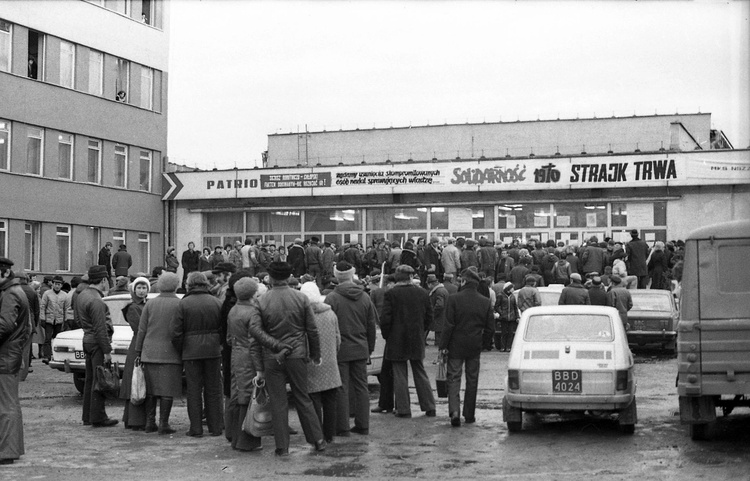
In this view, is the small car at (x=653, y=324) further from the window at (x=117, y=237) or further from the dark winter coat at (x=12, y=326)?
the window at (x=117, y=237)

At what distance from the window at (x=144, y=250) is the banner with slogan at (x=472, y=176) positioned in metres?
1.93

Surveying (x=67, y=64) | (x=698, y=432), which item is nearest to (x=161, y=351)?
(x=698, y=432)

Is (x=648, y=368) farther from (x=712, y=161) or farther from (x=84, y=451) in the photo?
(x=712, y=161)

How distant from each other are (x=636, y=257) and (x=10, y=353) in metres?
20.0

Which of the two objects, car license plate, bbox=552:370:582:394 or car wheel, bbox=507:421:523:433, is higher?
car license plate, bbox=552:370:582:394

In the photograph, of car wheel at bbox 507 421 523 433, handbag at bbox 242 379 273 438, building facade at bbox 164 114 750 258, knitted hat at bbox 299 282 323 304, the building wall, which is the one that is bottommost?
car wheel at bbox 507 421 523 433

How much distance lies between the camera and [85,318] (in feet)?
42.3

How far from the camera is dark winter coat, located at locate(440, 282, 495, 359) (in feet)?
43.2

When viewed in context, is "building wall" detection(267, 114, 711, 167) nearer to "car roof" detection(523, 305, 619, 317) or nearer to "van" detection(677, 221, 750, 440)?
"car roof" detection(523, 305, 619, 317)

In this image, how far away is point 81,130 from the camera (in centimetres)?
3825

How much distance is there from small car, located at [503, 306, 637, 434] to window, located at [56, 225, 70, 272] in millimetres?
27875

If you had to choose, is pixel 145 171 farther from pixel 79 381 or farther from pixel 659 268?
pixel 79 381

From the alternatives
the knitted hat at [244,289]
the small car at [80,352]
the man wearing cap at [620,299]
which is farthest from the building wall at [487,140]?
the knitted hat at [244,289]

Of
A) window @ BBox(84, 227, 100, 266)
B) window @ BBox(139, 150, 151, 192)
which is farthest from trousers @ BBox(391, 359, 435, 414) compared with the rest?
window @ BBox(139, 150, 151, 192)
